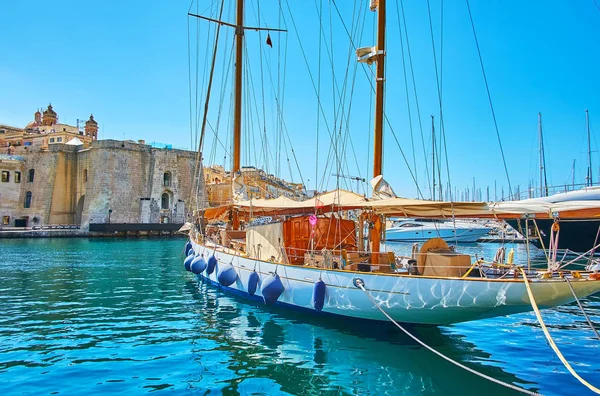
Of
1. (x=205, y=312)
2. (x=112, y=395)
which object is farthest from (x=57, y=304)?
(x=112, y=395)

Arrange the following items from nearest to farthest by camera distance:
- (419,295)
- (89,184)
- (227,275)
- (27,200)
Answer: (419,295)
(227,275)
(89,184)
(27,200)

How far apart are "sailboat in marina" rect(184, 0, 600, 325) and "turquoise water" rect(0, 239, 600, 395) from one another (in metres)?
0.68

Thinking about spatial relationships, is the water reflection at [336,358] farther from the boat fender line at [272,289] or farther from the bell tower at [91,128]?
the bell tower at [91,128]

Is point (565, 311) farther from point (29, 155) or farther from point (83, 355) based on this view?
point (29, 155)

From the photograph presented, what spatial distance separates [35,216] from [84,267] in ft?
118

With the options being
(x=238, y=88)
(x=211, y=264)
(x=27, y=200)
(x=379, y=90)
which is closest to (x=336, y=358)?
(x=379, y=90)

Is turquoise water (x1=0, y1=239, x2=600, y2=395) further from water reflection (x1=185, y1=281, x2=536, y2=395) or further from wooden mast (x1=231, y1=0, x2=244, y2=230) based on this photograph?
wooden mast (x1=231, y1=0, x2=244, y2=230)

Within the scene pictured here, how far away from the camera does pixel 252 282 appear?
11.5 m

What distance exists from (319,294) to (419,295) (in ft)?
7.25

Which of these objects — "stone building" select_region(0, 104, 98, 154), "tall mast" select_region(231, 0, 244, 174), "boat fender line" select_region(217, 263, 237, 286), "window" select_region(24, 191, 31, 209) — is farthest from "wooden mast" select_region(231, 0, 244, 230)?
"stone building" select_region(0, 104, 98, 154)

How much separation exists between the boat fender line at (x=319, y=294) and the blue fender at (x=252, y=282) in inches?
93.5

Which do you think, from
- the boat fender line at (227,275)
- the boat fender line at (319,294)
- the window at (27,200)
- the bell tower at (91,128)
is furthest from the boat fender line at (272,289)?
the bell tower at (91,128)

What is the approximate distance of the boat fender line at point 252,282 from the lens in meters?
11.4

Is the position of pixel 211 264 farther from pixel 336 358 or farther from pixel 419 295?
pixel 419 295
